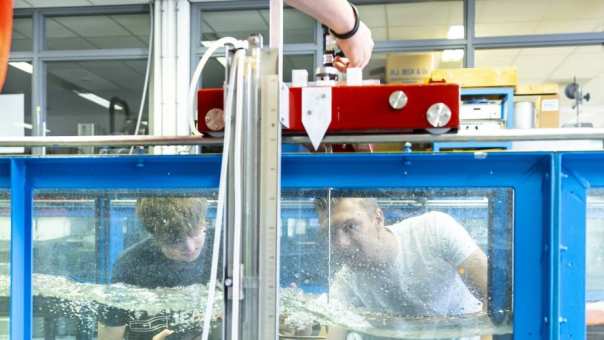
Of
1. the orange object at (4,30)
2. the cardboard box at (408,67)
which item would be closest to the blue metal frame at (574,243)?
the orange object at (4,30)

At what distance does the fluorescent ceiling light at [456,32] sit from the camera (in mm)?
3834

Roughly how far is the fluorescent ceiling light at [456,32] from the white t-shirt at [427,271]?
128 inches

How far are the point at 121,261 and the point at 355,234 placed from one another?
58 cm

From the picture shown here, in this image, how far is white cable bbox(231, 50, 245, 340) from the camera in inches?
28.6

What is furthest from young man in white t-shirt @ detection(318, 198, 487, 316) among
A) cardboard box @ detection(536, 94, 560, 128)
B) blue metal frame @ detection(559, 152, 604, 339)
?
cardboard box @ detection(536, 94, 560, 128)

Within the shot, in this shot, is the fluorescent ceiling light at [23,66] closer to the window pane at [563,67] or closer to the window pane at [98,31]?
the window pane at [98,31]

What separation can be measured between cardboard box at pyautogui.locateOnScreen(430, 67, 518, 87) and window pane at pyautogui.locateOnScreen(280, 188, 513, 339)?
220 cm

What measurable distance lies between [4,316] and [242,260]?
0.75 m

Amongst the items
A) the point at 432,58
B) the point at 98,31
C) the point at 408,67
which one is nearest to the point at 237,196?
the point at 408,67

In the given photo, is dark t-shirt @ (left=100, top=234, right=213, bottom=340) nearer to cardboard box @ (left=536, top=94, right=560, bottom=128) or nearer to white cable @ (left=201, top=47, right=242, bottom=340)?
white cable @ (left=201, top=47, right=242, bottom=340)

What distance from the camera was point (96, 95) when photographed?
24.6 feet

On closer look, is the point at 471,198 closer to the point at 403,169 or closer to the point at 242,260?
the point at 403,169

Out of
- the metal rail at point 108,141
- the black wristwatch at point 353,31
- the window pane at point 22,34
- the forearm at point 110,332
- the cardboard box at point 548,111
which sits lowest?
the forearm at point 110,332

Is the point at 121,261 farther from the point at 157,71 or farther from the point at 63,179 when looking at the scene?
the point at 157,71
